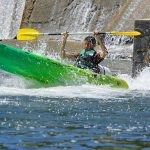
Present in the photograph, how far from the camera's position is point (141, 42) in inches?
650

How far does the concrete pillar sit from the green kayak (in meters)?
2.79

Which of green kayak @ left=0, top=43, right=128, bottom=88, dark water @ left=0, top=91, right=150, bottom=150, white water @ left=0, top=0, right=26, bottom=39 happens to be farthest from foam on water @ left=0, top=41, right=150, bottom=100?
white water @ left=0, top=0, right=26, bottom=39

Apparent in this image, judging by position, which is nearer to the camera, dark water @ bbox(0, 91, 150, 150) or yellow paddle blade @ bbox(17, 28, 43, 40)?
dark water @ bbox(0, 91, 150, 150)

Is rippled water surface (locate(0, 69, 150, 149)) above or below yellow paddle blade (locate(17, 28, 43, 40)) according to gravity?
below

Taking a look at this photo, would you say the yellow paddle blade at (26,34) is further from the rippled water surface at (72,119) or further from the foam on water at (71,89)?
the rippled water surface at (72,119)

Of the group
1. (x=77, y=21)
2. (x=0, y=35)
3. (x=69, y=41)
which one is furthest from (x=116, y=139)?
(x=0, y=35)

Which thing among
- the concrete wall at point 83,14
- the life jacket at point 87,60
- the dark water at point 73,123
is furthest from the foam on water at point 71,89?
the concrete wall at point 83,14

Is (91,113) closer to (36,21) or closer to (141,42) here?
(141,42)

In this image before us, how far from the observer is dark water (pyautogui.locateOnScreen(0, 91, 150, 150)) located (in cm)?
673

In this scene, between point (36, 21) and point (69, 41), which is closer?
point (69, 41)

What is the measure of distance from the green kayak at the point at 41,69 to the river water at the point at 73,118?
591 millimetres

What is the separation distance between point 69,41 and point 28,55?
12712 millimetres

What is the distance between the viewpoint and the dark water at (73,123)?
6730 millimetres

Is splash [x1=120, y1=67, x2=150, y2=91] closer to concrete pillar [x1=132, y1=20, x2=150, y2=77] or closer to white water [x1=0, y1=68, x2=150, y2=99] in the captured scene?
white water [x1=0, y1=68, x2=150, y2=99]
